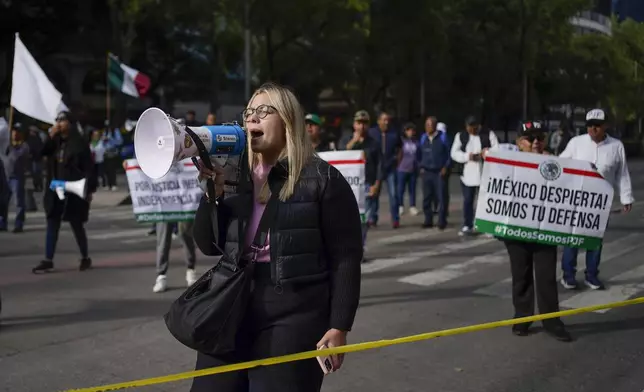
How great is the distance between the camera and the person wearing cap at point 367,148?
10.5m

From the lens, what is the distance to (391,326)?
267 inches

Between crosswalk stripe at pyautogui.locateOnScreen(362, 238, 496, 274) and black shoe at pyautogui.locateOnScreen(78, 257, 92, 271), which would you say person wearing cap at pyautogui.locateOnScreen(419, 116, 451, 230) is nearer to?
crosswalk stripe at pyautogui.locateOnScreen(362, 238, 496, 274)

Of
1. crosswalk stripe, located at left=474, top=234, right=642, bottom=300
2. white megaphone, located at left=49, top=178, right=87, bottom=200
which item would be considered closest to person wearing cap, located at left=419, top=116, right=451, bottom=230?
crosswalk stripe, located at left=474, top=234, right=642, bottom=300

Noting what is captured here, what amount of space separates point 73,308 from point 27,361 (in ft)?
5.66

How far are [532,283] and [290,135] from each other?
157 inches

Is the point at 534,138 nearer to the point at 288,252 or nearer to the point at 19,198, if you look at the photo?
the point at 288,252

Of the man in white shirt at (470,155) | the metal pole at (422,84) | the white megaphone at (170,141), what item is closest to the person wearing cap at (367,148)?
the man in white shirt at (470,155)

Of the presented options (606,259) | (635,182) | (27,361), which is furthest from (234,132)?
(635,182)

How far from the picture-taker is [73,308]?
7.52 metres

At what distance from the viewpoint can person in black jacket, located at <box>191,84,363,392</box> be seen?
3023 mm

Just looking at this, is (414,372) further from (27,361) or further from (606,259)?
(606,259)

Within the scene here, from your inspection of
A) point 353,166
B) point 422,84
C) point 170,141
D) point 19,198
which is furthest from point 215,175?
point 422,84

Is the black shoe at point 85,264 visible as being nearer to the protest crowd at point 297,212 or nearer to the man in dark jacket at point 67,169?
the protest crowd at point 297,212

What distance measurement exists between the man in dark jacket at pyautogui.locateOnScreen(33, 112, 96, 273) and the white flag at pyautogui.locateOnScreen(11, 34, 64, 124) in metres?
0.16
